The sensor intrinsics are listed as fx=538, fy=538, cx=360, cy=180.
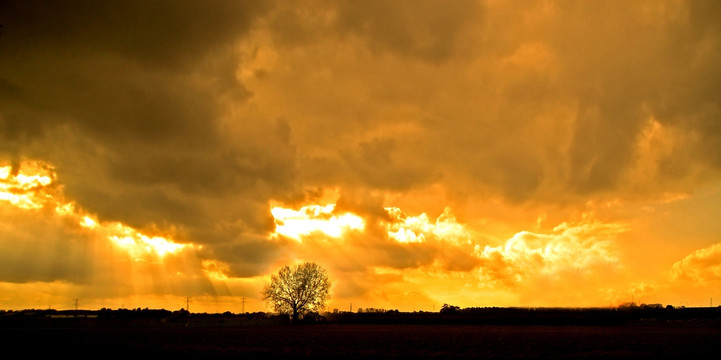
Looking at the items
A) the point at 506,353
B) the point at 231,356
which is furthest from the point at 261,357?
the point at 506,353

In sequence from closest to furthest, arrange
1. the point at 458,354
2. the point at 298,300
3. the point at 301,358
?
the point at 301,358 → the point at 458,354 → the point at 298,300

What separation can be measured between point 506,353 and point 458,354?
201 inches

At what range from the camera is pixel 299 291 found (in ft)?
564

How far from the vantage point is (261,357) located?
49375 mm

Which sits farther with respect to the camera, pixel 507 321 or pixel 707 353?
pixel 507 321

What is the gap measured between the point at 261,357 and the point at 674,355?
Result: 38056 millimetres

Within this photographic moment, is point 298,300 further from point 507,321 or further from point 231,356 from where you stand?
point 231,356

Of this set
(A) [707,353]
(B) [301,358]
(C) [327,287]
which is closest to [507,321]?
(C) [327,287]

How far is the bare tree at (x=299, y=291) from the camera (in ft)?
563

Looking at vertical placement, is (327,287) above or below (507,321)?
above

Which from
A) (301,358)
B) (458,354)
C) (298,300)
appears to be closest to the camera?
(301,358)

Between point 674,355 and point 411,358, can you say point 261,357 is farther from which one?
point 674,355

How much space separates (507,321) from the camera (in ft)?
595

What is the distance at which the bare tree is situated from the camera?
17162 centimetres
